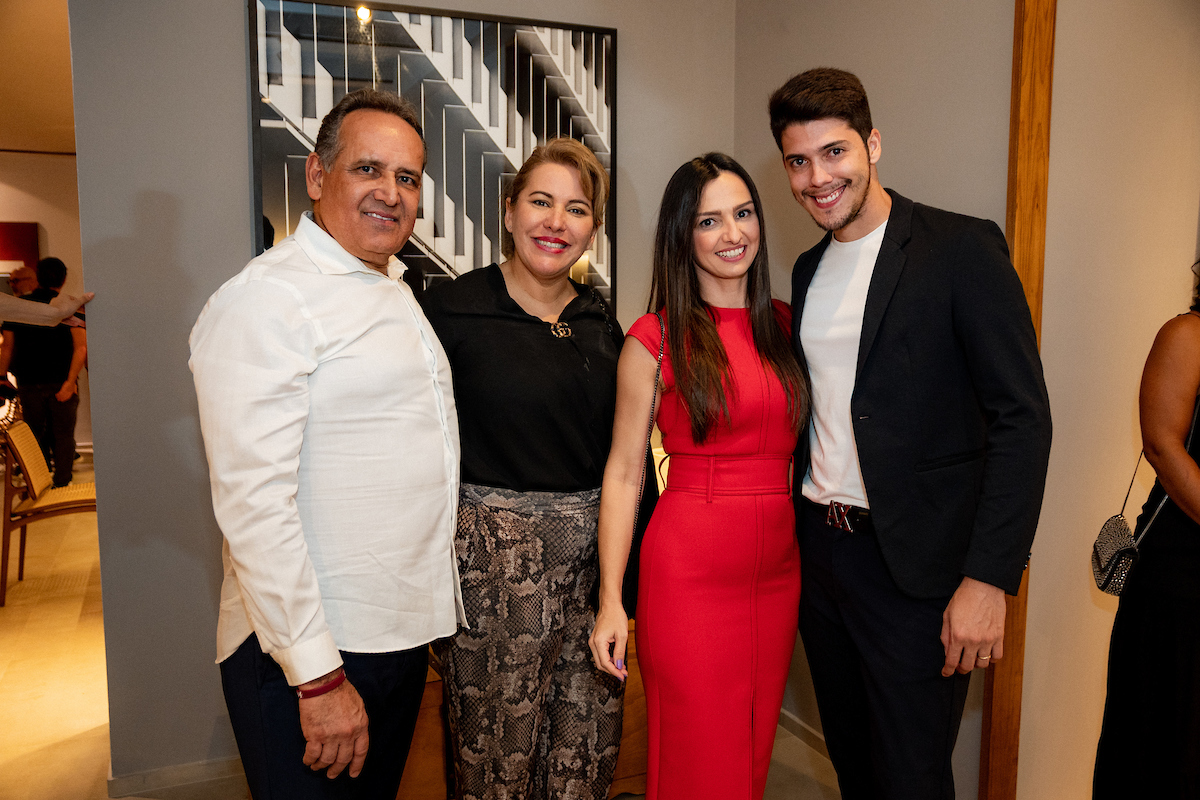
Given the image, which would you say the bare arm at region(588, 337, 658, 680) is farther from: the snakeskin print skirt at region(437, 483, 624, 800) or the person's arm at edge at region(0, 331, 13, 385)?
the person's arm at edge at region(0, 331, 13, 385)

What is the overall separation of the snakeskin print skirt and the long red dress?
186mm

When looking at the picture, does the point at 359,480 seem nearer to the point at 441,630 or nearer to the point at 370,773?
the point at 441,630

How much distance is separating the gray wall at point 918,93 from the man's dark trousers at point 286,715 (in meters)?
1.63

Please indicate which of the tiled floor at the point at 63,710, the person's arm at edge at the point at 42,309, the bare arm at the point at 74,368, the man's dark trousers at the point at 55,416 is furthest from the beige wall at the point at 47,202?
the person's arm at edge at the point at 42,309

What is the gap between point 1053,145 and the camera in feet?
6.53

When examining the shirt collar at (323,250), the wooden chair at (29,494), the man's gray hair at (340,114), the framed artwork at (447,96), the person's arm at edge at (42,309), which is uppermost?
the framed artwork at (447,96)

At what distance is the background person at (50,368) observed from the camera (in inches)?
260

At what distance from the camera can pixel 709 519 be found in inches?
67.6

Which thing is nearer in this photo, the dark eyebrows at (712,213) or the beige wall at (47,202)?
the dark eyebrows at (712,213)

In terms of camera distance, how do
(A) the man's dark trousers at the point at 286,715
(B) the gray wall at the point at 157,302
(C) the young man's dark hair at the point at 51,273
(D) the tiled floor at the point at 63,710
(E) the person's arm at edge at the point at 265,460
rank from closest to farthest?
(E) the person's arm at edge at the point at 265,460, (A) the man's dark trousers at the point at 286,715, (B) the gray wall at the point at 157,302, (D) the tiled floor at the point at 63,710, (C) the young man's dark hair at the point at 51,273

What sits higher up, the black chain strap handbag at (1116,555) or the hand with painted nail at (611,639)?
the black chain strap handbag at (1116,555)

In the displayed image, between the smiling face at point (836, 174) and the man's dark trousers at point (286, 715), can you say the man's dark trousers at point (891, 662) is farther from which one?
the man's dark trousers at point (286, 715)

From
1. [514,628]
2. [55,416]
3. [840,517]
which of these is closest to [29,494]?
[55,416]

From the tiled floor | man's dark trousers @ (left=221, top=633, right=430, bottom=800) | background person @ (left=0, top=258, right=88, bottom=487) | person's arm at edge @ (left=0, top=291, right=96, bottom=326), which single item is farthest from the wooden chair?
man's dark trousers @ (left=221, top=633, right=430, bottom=800)
